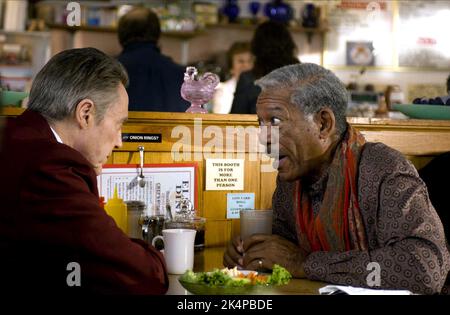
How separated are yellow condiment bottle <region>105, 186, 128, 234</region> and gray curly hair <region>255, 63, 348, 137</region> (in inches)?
26.6

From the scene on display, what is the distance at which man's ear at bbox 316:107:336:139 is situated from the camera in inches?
93.9

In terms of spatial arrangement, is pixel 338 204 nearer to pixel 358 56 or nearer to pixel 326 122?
pixel 326 122

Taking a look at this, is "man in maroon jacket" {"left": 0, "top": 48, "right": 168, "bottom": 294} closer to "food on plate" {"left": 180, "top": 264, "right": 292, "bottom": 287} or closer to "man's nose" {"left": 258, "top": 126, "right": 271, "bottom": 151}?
"food on plate" {"left": 180, "top": 264, "right": 292, "bottom": 287}

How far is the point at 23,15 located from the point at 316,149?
5042mm

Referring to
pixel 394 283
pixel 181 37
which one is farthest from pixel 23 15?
pixel 394 283

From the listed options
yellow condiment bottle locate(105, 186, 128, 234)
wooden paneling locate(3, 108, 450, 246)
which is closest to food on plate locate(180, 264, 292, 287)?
yellow condiment bottle locate(105, 186, 128, 234)

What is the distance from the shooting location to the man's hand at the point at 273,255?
2238 millimetres

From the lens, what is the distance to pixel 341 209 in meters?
2.34

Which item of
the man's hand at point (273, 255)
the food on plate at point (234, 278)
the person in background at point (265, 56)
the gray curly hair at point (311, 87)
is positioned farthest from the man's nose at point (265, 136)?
the person in background at point (265, 56)

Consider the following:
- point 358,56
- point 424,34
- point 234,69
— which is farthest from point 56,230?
point 424,34

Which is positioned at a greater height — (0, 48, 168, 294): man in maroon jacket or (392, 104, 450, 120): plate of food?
(392, 104, 450, 120): plate of food

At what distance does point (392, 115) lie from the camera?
6773mm

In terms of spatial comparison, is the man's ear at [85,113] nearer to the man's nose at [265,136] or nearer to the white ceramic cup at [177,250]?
the white ceramic cup at [177,250]

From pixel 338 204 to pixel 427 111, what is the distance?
1031 mm
